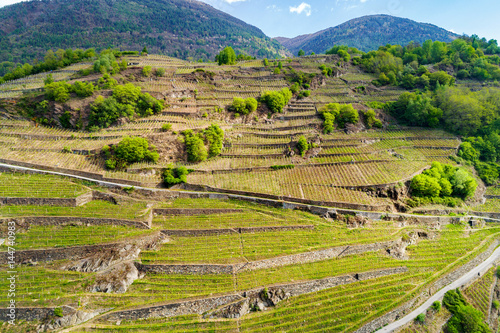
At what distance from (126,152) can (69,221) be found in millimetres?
10849

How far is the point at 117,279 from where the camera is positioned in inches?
820

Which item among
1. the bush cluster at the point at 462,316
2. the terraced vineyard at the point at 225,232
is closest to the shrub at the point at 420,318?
the terraced vineyard at the point at 225,232

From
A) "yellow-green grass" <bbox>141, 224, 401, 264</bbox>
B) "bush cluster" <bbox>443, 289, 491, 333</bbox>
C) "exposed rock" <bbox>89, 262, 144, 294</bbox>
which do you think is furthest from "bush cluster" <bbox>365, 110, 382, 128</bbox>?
"exposed rock" <bbox>89, 262, 144, 294</bbox>

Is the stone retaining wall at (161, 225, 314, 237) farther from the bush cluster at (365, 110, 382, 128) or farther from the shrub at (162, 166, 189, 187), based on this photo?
the bush cluster at (365, 110, 382, 128)

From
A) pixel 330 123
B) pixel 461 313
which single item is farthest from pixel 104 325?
pixel 330 123

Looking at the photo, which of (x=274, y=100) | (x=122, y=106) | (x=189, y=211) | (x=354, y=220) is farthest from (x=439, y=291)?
(x=122, y=106)

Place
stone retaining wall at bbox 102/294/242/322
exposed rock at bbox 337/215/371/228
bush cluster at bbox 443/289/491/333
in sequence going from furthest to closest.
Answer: exposed rock at bbox 337/215/371/228, bush cluster at bbox 443/289/491/333, stone retaining wall at bbox 102/294/242/322

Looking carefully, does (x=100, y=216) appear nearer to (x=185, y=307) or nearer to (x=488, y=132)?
(x=185, y=307)

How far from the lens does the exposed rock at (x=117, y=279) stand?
20.2 m

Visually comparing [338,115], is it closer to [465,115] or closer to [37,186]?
[465,115]

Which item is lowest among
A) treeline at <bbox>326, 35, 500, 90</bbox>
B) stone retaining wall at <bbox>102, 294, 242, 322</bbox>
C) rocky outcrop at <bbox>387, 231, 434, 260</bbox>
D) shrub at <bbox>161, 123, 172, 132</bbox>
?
stone retaining wall at <bbox>102, 294, 242, 322</bbox>

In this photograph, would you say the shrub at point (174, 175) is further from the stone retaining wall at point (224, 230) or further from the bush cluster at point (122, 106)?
the bush cluster at point (122, 106)

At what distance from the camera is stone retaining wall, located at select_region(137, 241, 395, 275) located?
22312 millimetres

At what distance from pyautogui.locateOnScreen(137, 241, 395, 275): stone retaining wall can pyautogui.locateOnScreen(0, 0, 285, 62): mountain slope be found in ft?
453
